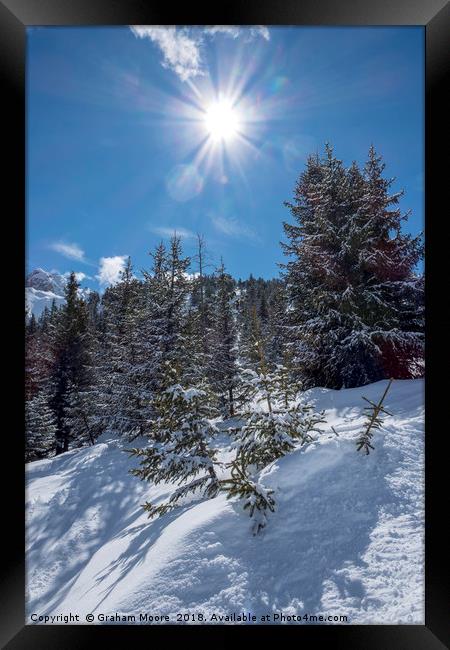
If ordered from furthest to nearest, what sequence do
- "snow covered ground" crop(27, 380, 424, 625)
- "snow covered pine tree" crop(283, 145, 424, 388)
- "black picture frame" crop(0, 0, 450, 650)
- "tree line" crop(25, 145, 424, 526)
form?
1. "snow covered pine tree" crop(283, 145, 424, 388)
2. "tree line" crop(25, 145, 424, 526)
3. "snow covered ground" crop(27, 380, 424, 625)
4. "black picture frame" crop(0, 0, 450, 650)

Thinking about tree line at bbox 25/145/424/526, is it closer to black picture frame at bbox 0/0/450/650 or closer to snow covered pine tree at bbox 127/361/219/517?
snow covered pine tree at bbox 127/361/219/517

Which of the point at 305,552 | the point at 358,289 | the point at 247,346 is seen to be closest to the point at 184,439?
the point at 305,552

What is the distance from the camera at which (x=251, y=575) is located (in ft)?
11.5

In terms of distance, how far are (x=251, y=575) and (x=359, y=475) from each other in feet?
6.56

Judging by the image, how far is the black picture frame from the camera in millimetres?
3021

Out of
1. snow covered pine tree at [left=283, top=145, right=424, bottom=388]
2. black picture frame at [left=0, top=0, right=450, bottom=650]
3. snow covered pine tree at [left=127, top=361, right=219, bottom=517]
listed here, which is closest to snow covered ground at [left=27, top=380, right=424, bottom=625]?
black picture frame at [left=0, top=0, right=450, bottom=650]

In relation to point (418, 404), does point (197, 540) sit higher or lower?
lower

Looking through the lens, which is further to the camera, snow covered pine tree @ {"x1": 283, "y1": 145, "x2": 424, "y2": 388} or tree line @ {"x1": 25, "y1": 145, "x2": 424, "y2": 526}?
snow covered pine tree @ {"x1": 283, "y1": 145, "x2": 424, "y2": 388}

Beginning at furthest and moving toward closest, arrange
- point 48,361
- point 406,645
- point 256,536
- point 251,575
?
point 48,361
point 256,536
point 251,575
point 406,645
